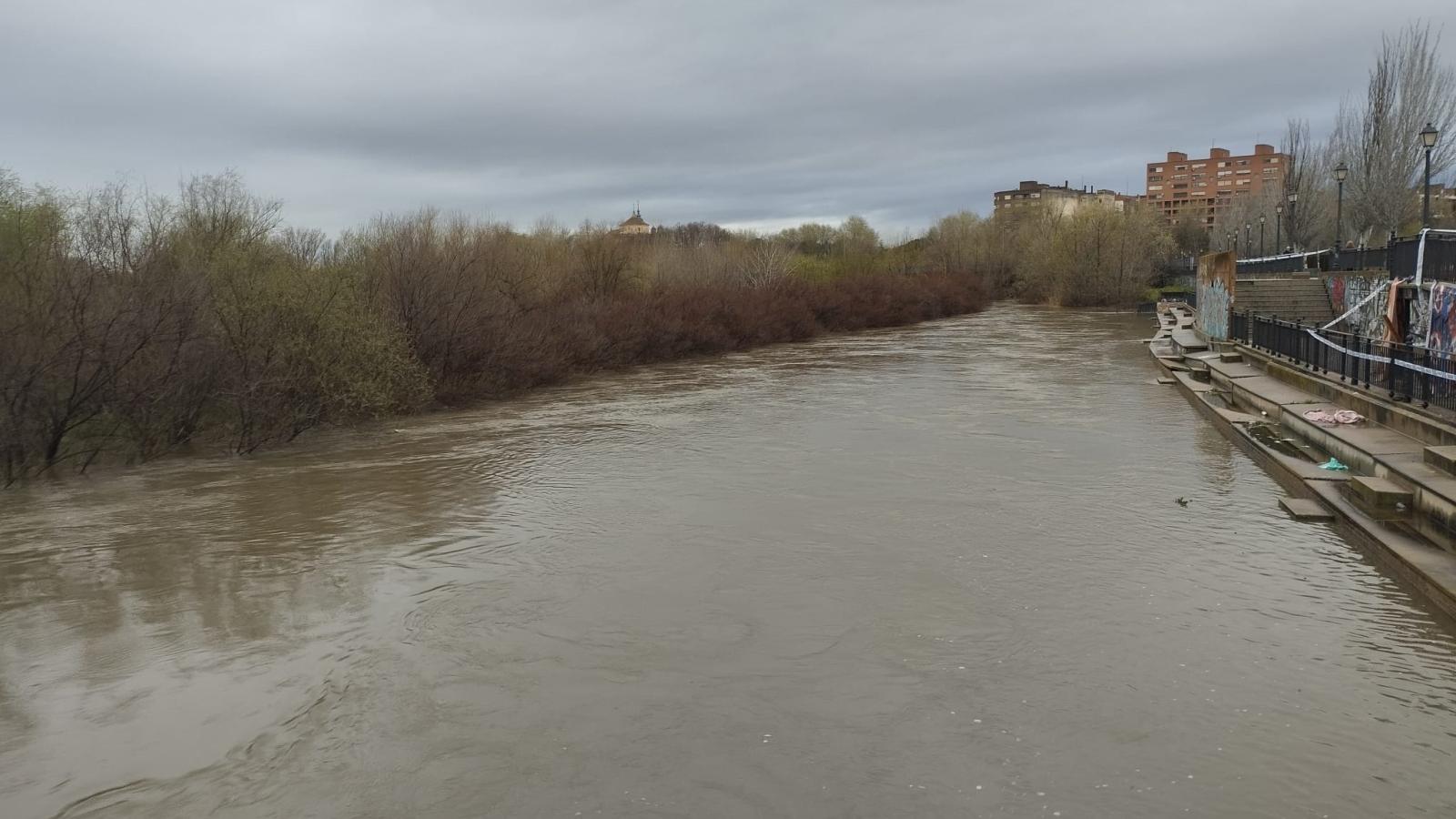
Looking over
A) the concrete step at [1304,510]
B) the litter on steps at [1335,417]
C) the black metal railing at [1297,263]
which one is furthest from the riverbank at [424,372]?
the black metal railing at [1297,263]

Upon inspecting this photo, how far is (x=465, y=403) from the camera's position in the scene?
24109mm

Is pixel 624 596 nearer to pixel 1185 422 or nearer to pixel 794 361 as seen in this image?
pixel 1185 422

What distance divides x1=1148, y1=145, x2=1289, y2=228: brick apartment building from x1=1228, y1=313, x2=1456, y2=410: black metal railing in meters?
163

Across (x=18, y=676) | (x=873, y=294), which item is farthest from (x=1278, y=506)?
(x=873, y=294)

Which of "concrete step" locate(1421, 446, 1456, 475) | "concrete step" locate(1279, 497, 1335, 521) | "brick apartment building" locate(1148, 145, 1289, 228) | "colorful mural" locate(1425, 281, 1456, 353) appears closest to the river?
"concrete step" locate(1279, 497, 1335, 521)

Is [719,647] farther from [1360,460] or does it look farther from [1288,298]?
[1288,298]

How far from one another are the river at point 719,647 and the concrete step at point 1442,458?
1.25 m

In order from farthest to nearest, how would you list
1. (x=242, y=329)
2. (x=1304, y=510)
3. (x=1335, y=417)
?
1. (x=242, y=329)
2. (x=1335, y=417)
3. (x=1304, y=510)

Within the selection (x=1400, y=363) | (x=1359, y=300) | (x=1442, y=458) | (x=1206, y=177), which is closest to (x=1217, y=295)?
(x=1359, y=300)

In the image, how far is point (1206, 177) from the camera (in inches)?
7318

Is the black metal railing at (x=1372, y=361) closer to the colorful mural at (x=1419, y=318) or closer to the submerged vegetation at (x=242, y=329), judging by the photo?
the colorful mural at (x=1419, y=318)

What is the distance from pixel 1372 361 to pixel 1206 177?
189 metres

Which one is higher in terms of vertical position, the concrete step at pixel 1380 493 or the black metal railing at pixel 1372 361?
the black metal railing at pixel 1372 361

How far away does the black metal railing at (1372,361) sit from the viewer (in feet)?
40.4
